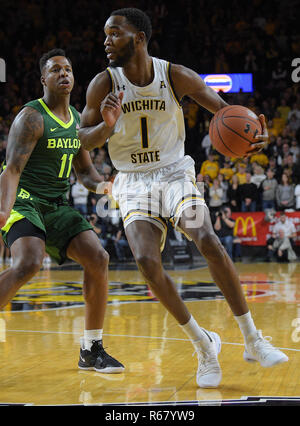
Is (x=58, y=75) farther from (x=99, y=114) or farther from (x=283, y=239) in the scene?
(x=283, y=239)

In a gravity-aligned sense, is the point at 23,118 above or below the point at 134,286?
above

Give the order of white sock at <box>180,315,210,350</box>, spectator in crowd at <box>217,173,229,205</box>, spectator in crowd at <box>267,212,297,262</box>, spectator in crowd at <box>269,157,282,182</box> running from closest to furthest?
white sock at <box>180,315,210,350</box>
spectator in crowd at <box>267,212,297,262</box>
spectator in crowd at <box>217,173,229,205</box>
spectator in crowd at <box>269,157,282,182</box>

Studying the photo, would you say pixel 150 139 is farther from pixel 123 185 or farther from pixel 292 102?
pixel 292 102

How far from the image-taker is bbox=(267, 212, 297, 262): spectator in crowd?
44.3 feet

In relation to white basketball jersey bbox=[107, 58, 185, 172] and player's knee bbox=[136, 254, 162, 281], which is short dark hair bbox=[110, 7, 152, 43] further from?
player's knee bbox=[136, 254, 162, 281]

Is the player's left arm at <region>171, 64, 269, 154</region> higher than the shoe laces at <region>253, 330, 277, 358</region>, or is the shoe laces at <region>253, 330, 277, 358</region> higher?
the player's left arm at <region>171, 64, 269, 154</region>

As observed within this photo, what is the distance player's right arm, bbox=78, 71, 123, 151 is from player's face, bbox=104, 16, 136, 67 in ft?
0.52

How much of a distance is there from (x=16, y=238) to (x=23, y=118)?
83 centimetres

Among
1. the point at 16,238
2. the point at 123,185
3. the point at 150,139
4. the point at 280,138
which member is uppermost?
the point at 280,138

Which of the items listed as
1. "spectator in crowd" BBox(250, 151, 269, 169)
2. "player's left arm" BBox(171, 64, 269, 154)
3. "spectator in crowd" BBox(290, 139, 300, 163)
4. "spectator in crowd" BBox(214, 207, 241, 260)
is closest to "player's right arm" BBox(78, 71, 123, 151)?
"player's left arm" BBox(171, 64, 269, 154)

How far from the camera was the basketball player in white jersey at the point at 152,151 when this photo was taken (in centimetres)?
405

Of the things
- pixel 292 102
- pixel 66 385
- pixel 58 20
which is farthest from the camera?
pixel 58 20

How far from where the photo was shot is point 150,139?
4.34m

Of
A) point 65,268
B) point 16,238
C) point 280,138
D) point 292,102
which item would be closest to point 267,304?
point 16,238
